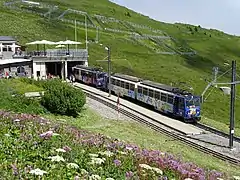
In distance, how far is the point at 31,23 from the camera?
423 feet

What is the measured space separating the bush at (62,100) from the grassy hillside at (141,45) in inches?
1091

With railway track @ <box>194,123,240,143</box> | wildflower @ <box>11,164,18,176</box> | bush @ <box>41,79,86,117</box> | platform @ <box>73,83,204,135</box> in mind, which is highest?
wildflower @ <box>11,164,18,176</box>

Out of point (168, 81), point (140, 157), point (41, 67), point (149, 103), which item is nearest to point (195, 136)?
point (149, 103)

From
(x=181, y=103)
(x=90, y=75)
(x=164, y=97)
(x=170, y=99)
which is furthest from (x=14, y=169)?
(x=90, y=75)

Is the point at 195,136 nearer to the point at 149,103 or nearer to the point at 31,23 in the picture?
the point at 149,103

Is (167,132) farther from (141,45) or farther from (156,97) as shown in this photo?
(141,45)

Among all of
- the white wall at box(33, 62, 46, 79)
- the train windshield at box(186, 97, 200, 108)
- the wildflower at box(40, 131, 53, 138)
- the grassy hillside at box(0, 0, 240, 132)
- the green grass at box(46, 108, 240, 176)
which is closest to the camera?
the wildflower at box(40, 131, 53, 138)

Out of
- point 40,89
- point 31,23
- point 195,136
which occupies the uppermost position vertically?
point 31,23

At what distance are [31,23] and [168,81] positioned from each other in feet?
202

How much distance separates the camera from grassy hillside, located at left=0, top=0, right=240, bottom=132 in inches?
3469

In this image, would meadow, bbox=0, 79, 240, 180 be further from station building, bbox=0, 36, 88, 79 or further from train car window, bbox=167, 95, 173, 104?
station building, bbox=0, 36, 88, 79

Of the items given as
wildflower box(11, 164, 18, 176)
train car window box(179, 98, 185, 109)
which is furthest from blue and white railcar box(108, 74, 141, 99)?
wildflower box(11, 164, 18, 176)

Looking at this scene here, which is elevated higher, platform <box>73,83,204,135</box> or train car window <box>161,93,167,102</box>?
train car window <box>161,93,167,102</box>

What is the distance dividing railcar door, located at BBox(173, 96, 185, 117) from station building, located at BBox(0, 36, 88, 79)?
78.2ft
